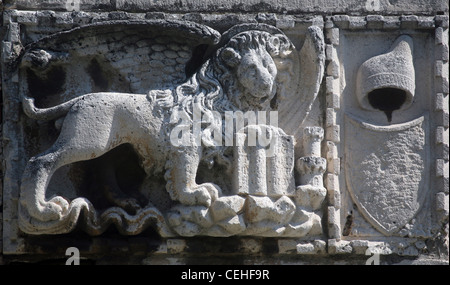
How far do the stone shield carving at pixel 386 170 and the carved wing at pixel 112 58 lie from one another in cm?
144

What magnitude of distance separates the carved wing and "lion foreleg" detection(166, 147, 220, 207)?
0.61m

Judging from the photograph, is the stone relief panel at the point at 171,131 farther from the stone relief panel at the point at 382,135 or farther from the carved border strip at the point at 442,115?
the carved border strip at the point at 442,115

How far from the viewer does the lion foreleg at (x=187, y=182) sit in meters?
8.34

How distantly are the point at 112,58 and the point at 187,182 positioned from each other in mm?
1166

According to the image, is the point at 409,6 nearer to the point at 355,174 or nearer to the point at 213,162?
the point at 355,174

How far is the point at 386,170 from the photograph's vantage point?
28.9 ft

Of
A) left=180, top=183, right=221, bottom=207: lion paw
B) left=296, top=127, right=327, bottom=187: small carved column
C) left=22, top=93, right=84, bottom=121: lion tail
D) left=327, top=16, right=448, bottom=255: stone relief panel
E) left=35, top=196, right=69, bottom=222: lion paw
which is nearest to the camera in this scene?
left=35, top=196, right=69, bottom=222: lion paw

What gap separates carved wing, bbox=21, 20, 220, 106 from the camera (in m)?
8.60

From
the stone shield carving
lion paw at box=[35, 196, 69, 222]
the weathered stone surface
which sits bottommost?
lion paw at box=[35, 196, 69, 222]

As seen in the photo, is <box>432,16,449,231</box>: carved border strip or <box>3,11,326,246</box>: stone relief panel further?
<box>432,16,449,231</box>: carved border strip

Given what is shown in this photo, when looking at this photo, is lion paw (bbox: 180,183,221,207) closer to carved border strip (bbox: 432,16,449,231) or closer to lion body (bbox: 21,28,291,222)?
lion body (bbox: 21,28,291,222)

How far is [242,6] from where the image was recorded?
29.5 feet

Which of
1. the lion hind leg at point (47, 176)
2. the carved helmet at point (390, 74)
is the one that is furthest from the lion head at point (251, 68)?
the lion hind leg at point (47, 176)

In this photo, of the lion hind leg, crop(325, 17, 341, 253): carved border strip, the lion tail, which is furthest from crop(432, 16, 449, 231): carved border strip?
the lion tail
